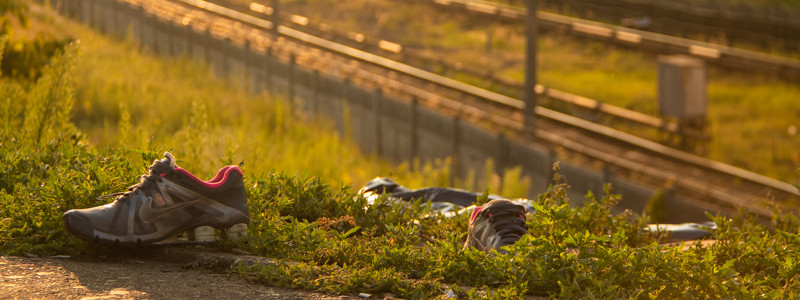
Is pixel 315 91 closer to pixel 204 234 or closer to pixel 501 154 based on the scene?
pixel 501 154

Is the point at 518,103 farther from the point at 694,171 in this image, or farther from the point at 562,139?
the point at 694,171

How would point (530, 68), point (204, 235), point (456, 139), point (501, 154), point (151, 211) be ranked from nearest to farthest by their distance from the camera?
point (151, 211), point (204, 235), point (501, 154), point (530, 68), point (456, 139)

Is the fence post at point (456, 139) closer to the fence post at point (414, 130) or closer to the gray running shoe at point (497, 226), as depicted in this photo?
the fence post at point (414, 130)

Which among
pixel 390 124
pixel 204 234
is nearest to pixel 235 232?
pixel 204 234

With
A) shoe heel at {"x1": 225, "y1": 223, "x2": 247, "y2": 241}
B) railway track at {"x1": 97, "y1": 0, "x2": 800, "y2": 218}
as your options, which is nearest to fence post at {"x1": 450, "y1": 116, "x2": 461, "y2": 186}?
railway track at {"x1": 97, "y1": 0, "x2": 800, "y2": 218}

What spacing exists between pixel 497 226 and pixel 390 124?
43.0ft

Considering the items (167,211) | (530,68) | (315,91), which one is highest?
(167,211)

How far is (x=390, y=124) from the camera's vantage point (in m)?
18.3

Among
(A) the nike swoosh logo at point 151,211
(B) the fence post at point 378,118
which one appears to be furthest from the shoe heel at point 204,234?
(B) the fence post at point 378,118

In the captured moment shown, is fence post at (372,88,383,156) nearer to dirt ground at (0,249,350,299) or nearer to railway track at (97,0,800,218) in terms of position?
railway track at (97,0,800,218)

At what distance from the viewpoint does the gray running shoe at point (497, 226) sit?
16.9ft

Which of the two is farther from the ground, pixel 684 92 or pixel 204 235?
pixel 204 235

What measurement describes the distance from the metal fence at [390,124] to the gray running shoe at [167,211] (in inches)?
319

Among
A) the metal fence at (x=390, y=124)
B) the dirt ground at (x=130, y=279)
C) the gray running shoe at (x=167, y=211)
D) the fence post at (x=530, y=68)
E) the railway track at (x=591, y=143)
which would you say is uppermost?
the gray running shoe at (x=167, y=211)
